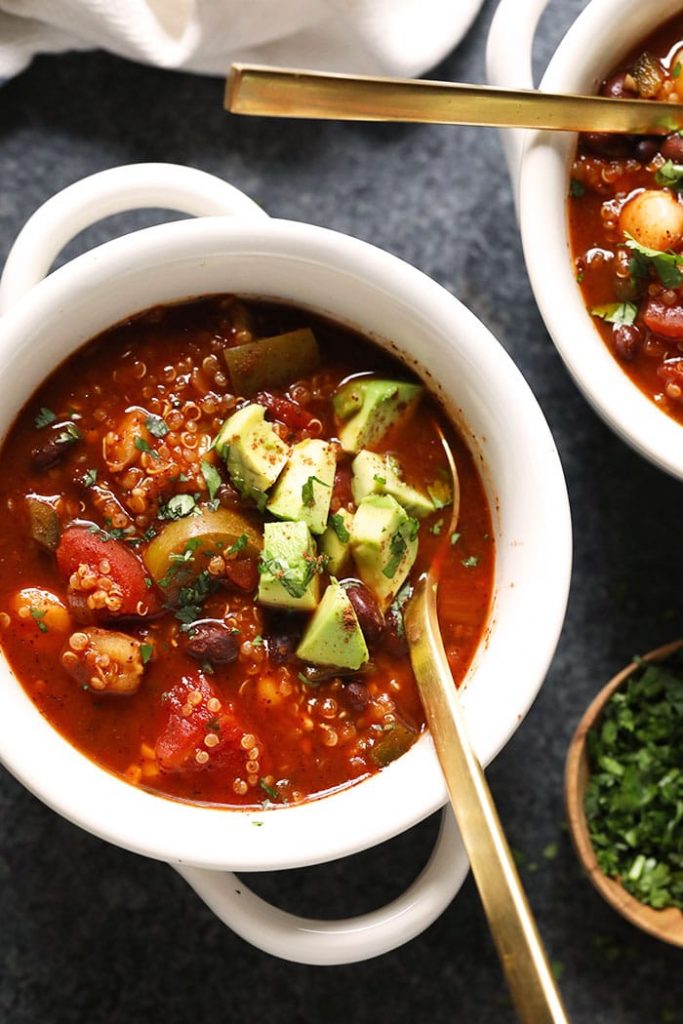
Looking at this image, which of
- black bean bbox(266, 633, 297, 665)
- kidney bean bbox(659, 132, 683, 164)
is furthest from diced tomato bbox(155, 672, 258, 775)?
kidney bean bbox(659, 132, 683, 164)

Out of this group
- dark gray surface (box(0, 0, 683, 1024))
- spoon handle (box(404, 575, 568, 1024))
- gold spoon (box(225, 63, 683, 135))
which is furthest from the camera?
dark gray surface (box(0, 0, 683, 1024))

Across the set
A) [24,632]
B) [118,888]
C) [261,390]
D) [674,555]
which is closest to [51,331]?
[261,390]

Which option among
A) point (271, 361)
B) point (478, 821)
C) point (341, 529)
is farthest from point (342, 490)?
point (478, 821)

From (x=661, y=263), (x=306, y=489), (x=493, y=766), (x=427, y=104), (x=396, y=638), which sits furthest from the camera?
(x=493, y=766)

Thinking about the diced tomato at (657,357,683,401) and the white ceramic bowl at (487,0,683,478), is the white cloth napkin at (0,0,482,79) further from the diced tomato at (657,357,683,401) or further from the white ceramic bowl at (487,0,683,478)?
the diced tomato at (657,357,683,401)

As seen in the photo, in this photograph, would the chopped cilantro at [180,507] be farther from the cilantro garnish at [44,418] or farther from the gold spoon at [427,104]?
the gold spoon at [427,104]

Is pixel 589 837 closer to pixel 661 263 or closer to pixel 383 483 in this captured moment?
pixel 383 483
